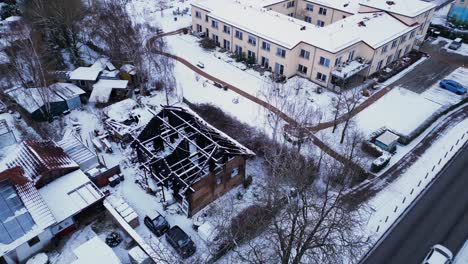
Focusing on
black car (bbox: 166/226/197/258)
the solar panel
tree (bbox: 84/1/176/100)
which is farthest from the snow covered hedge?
the solar panel

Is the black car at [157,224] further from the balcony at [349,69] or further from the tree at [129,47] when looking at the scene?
the balcony at [349,69]

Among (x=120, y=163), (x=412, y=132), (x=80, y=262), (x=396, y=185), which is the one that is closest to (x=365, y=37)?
(x=412, y=132)

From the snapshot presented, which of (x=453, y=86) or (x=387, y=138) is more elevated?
(x=453, y=86)

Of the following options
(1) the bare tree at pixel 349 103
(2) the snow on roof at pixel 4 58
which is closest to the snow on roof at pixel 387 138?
(1) the bare tree at pixel 349 103

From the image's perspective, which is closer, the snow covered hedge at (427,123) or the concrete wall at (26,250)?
the concrete wall at (26,250)

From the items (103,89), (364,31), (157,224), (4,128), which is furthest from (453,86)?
(4,128)

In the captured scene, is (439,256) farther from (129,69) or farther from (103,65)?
(103,65)

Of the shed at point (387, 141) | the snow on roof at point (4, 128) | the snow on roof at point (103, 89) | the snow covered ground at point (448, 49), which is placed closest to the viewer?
the shed at point (387, 141)

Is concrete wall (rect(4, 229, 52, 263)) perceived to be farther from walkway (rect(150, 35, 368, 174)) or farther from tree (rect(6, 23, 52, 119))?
walkway (rect(150, 35, 368, 174))

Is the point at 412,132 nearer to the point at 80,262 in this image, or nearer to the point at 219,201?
the point at 219,201
